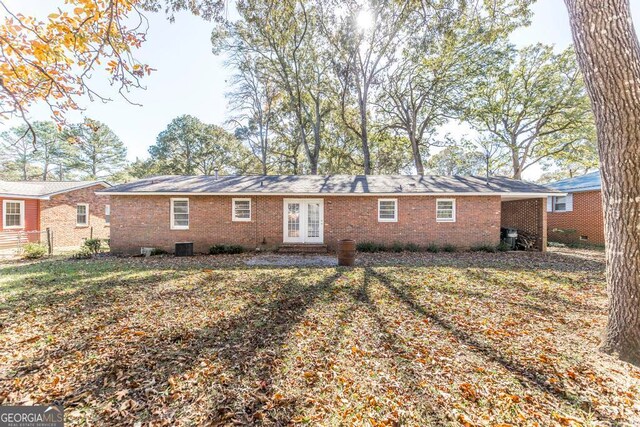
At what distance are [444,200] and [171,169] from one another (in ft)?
97.2

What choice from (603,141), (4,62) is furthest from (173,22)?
(603,141)

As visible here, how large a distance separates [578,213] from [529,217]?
15.6ft

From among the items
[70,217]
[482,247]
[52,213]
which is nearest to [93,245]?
[52,213]

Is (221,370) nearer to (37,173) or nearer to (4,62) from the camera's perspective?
(4,62)

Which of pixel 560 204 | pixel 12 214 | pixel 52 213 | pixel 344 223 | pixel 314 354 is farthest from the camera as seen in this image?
pixel 560 204

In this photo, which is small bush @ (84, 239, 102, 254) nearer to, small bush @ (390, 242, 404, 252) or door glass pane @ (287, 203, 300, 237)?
door glass pane @ (287, 203, 300, 237)

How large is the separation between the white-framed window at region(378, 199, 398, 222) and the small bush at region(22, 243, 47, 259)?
14.6 meters

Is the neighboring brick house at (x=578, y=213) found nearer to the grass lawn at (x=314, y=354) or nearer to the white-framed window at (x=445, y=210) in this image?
the white-framed window at (x=445, y=210)

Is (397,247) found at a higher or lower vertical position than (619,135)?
lower

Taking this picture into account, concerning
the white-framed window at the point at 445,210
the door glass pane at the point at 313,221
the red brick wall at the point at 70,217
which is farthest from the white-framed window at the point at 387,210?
the red brick wall at the point at 70,217

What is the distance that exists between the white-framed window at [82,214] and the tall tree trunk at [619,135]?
75.5ft

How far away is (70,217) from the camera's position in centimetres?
1638

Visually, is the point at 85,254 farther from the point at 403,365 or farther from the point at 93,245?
the point at 403,365

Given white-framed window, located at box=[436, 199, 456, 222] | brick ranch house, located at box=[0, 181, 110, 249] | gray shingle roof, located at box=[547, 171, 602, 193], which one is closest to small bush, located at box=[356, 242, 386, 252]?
white-framed window, located at box=[436, 199, 456, 222]
